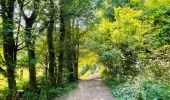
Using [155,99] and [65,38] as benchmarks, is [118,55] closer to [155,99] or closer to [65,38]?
[65,38]

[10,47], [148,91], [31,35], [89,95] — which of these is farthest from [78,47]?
[148,91]

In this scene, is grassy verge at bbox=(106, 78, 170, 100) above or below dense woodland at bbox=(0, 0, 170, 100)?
below

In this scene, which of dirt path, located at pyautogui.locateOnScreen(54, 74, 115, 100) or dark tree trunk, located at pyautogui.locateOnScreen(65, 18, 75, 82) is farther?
dark tree trunk, located at pyautogui.locateOnScreen(65, 18, 75, 82)

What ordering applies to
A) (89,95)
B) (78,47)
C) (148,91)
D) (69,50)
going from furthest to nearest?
(78,47) → (69,50) → (89,95) → (148,91)

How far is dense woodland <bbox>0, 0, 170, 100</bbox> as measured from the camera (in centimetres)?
1011

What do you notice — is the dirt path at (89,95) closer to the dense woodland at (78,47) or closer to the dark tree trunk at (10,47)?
the dense woodland at (78,47)

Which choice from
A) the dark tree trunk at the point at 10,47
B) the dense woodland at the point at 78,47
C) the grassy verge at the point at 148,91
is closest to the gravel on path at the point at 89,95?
the dense woodland at the point at 78,47

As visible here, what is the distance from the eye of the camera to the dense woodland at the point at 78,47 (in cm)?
1011

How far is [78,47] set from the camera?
65.7 feet

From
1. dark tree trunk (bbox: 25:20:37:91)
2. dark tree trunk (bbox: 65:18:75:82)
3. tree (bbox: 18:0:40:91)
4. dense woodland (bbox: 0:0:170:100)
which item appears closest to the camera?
dense woodland (bbox: 0:0:170:100)

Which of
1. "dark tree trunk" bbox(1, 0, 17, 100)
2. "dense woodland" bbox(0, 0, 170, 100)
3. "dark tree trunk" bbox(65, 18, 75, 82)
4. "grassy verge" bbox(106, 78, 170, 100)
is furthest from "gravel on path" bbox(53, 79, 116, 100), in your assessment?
"dark tree trunk" bbox(65, 18, 75, 82)

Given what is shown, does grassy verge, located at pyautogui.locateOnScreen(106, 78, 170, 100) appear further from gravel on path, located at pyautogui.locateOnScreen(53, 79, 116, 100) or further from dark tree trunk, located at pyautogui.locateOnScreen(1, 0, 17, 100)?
dark tree trunk, located at pyautogui.locateOnScreen(1, 0, 17, 100)

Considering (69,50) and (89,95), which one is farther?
(69,50)

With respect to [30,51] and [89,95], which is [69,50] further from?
[89,95]
